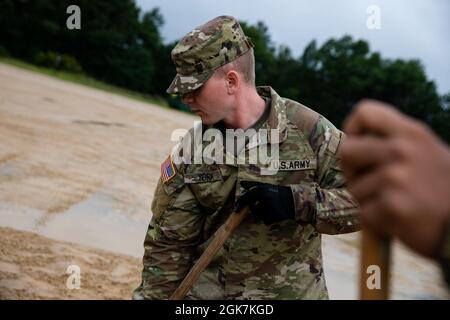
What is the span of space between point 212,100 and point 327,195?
0.57 meters

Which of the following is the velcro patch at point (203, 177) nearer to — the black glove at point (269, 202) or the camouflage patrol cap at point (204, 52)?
the black glove at point (269, 202)

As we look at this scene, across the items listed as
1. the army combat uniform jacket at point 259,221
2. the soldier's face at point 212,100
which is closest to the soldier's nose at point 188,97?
the soldier's face at point 212,100

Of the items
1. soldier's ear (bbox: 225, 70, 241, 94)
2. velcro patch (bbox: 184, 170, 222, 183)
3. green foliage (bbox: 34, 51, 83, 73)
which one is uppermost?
green foliage (bbox: 34, 51, 83, 73)

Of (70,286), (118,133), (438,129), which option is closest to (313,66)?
(438,129)

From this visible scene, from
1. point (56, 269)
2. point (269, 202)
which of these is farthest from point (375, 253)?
point (56, 269)

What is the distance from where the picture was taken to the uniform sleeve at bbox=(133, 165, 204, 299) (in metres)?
2.28

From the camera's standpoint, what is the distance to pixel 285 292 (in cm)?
227

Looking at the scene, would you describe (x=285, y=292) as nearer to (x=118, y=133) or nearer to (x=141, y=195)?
(x=141, y=195)

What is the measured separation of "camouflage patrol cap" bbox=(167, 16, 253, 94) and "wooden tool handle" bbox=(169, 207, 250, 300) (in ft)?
1.70

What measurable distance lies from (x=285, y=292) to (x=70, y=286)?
2.68 m

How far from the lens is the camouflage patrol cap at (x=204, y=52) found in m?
2.21

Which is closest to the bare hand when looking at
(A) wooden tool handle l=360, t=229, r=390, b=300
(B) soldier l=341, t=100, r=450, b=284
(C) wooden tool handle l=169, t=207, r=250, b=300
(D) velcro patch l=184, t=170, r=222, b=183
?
(B) soldier l=341, t=100, r=450, b=284

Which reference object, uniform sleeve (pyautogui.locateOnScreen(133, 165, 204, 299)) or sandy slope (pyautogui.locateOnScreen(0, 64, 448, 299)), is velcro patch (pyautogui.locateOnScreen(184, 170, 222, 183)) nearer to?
uniform sleeve (pyautogui.locateOnScreen(133, 165, 204, 299))

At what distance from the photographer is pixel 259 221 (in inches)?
88.4
